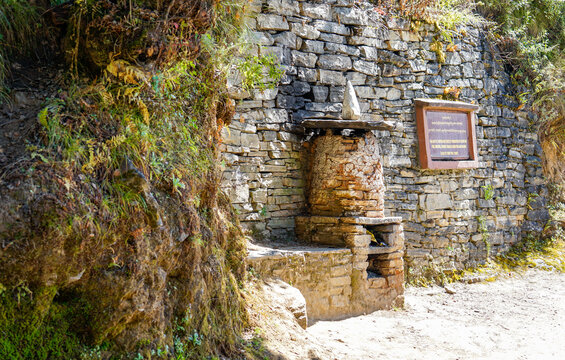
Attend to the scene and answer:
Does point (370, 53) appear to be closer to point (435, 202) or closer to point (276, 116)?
point (276, 116)

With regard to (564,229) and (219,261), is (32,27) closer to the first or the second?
Answer: (219,261)

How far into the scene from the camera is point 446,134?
743 centimetres

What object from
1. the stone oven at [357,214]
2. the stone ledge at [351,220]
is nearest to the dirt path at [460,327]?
the stone oven at [357,214]

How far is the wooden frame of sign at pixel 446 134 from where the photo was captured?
7.11m

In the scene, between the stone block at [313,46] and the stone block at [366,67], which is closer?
the stone block at [313,46]

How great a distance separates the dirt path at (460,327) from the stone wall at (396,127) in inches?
30.8

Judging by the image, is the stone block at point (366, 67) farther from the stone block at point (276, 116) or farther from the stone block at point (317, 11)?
the stone block at point (276, 116)

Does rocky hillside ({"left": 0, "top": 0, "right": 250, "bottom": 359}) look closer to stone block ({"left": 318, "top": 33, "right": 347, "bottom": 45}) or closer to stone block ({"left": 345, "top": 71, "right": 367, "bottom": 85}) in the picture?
stone block ({"left": 318, "top": 33, "right": 347, "bottom": 45})

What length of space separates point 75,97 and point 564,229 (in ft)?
29.0

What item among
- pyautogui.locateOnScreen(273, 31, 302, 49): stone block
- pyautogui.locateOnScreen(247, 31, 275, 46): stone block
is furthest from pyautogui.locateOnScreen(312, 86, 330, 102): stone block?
pyautogui.locateOnScreen(247, 31, 275, 46): stone block

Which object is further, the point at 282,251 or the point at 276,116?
the point at 276,116

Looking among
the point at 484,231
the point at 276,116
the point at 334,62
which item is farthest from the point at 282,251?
the point at 484,231

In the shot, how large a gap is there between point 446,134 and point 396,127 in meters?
0.99

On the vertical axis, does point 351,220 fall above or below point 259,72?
below
